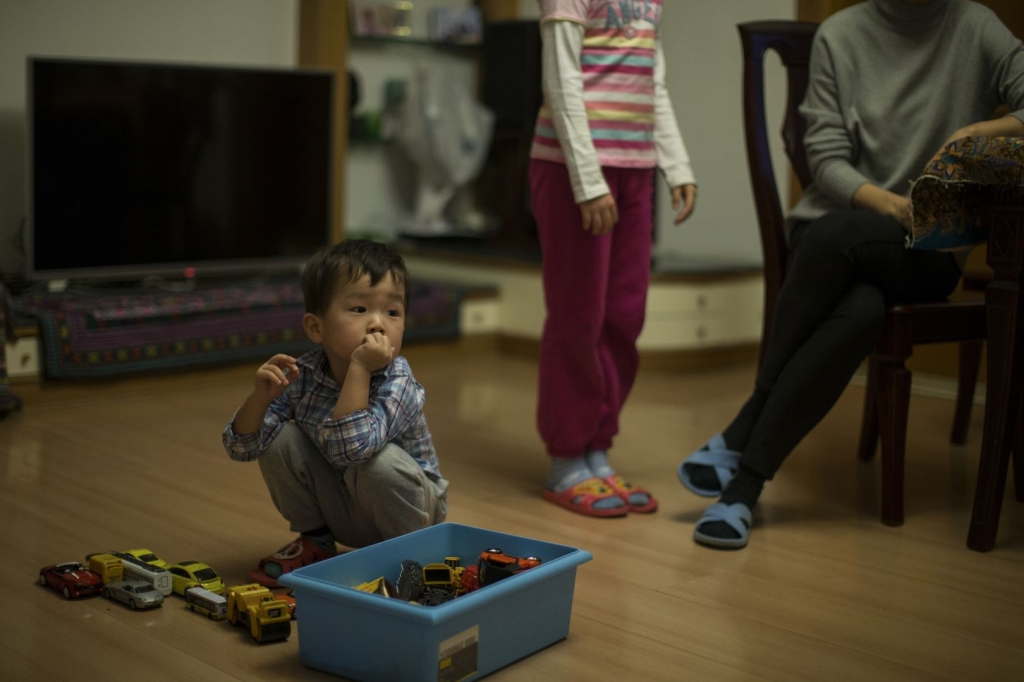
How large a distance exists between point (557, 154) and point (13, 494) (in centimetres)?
116

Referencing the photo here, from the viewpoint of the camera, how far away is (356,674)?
1379mm

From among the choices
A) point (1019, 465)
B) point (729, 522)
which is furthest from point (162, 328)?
point (1019, 465)

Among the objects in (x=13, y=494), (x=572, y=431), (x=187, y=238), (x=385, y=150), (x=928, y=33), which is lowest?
(x=13, y=494)

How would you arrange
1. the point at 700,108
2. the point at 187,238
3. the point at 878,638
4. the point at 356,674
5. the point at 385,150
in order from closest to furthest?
1. the point at 356,674
2. the point at 878,638
3. the point at 187,238
4. the point at 700,108
5. the point at 385,150

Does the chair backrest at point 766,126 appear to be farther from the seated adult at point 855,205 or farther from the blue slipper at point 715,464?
the blue slipper at point 715,464

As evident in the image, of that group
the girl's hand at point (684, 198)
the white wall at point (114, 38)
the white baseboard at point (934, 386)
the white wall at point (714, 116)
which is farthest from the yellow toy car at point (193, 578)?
the white wall at point (714, 116)

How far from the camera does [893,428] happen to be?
2.08 m

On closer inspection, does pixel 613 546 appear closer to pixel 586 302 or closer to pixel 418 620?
pixel 586 302

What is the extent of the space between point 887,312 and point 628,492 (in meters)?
0.57

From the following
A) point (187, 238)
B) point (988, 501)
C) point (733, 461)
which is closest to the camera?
point (988, 501)

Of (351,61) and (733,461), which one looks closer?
(733,461)

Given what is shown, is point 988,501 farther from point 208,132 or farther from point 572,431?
point 208,132

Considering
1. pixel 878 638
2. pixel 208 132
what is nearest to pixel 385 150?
pixel 208 132

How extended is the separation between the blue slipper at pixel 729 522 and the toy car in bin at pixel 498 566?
53 centimetres
